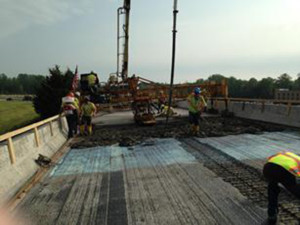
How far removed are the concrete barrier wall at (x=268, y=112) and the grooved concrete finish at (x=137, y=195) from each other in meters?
5.95

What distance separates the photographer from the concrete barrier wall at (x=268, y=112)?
399 inches

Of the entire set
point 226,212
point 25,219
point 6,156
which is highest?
point 6,156

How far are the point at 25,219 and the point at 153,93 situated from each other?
12.3 m

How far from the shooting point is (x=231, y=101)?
634 inches

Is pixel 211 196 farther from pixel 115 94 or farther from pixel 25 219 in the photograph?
pixel 115 94

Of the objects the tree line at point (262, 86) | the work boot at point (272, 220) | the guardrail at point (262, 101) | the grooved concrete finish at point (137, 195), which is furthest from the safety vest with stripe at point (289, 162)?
the tree line at point (262, 86)

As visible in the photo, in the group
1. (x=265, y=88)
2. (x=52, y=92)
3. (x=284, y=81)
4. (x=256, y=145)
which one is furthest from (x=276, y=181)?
(x=284, y=81)

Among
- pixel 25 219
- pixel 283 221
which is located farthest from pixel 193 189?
pixel 25 219

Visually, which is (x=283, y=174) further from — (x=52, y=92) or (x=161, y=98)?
(x=52, y=92)

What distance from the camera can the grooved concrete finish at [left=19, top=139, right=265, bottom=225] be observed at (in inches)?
144

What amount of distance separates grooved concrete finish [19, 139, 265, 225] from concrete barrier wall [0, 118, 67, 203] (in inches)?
13.6

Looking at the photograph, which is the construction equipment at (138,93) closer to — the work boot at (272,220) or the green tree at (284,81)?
the work boot at (272,220)

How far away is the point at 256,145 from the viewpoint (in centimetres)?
768

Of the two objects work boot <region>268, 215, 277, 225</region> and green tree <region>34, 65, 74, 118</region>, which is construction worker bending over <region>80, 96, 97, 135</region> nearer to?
work boot <region>268, 215, 277, 225</region>
